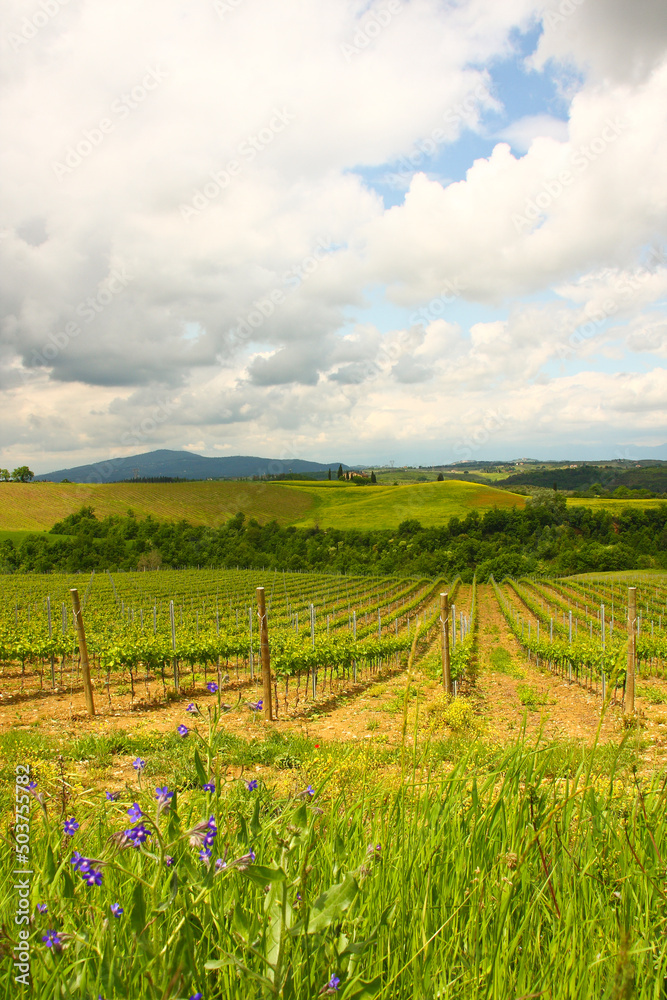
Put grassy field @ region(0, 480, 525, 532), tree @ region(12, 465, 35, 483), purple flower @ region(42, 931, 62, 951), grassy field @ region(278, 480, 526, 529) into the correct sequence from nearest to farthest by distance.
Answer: purple flower @ region(42, 931, 62, 951), grassy field @ region(0, 480, 525, 532), grassy field @ region(278, 480, 526, 529), tree @ region(12, 465, 35, 483)

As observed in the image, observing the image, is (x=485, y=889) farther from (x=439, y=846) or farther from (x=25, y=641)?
(x=25, y=641)

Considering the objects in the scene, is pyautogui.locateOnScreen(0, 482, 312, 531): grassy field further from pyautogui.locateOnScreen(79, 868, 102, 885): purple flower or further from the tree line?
pyautogui.locateOnScreen(79, 868, 102, 885): purple flower

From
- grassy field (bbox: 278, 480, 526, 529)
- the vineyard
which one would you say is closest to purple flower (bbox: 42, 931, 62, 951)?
the vineyard

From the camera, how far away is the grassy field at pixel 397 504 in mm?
91812

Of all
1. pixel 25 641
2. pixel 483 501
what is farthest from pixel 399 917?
pixel 483 501

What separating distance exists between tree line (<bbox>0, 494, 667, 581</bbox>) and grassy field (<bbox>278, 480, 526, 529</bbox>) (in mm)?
4647

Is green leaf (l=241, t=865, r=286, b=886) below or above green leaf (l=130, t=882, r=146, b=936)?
above

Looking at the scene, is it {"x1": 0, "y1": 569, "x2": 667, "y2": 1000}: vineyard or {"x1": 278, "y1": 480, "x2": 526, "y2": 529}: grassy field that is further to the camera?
{"x1": 278, "y1": 480, "x2": 526, "y2": 529}: grassy field

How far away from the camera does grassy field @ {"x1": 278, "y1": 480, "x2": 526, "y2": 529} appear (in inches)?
3615

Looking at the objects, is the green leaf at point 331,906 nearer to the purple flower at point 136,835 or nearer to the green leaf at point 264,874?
the green leaf at point 264,874

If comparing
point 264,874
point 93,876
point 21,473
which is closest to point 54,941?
point 93,876

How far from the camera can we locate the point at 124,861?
159 centimetres

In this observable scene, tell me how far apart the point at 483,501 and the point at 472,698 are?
Answer: 88.4m

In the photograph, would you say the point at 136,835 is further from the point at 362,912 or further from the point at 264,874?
the point at 362,912
